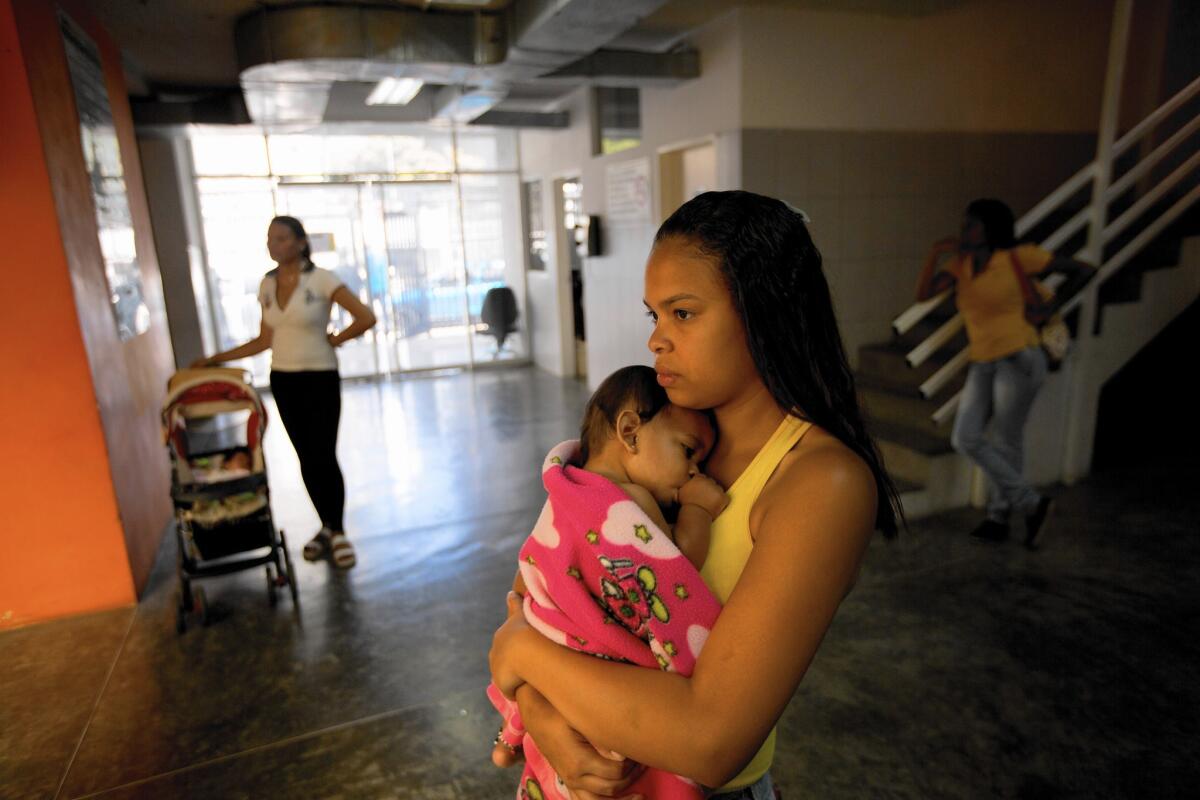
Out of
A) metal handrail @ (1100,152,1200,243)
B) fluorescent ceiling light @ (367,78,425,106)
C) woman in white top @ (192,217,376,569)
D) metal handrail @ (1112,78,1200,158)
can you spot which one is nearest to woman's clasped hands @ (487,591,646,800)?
woman in white top @ (192,217,376,569)

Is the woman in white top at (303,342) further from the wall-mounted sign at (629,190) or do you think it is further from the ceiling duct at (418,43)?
the wall-mounted sign at (629,190)

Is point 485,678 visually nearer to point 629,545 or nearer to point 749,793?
point 749,793

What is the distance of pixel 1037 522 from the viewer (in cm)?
366

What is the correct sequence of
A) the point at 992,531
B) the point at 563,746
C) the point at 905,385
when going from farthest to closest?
the point at 905,385
the point at 992,531
the point at 563,746

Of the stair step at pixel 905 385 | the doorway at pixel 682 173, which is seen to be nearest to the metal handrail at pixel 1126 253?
the stair step at pixel 905 385

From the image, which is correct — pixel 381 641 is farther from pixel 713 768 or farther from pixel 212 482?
pixel 713 768

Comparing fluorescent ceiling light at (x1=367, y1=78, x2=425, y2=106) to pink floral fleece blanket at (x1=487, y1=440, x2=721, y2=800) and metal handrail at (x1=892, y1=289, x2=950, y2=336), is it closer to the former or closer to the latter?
metal handrail at (x1=892, y1=289, x2=950, y2=336)

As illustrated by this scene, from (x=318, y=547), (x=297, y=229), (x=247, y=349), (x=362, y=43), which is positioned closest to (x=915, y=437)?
(x=318, y=547)

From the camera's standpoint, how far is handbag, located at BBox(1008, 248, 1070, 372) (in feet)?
11.7

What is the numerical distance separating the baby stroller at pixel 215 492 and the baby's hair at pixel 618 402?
8.48 ft

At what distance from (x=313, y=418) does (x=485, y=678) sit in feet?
5.22

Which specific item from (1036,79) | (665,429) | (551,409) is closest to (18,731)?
(665,429)

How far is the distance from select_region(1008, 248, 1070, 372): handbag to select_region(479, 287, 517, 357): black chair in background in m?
6.51

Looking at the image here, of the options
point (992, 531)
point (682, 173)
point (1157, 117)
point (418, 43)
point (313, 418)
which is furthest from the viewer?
point (682, 173)
